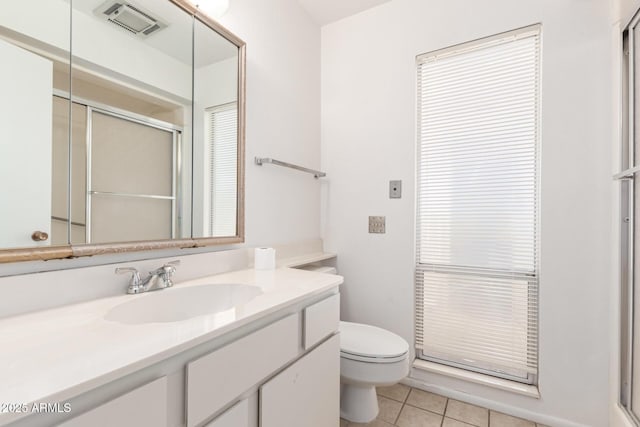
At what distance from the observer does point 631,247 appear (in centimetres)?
128

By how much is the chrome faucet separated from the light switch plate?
1.34 m

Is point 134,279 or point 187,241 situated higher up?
point 187,241

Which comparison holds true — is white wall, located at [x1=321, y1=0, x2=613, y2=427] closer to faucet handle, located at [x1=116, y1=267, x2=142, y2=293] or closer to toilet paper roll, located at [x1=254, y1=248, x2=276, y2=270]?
toilet paper roll, located at [x1=254, y1=248, x2=276, y2=270]

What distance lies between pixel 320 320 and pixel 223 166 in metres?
0.85

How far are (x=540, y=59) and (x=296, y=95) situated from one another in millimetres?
1376

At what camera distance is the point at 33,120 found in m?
0.85

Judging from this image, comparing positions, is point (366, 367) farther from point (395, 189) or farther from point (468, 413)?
point (395, 189)

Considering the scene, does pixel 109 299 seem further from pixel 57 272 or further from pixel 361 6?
pixel 361 6

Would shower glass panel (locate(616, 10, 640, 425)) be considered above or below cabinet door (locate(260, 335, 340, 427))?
above

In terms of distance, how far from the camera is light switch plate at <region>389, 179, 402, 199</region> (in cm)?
190

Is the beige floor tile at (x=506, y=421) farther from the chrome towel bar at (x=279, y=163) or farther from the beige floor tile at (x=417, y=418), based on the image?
the chrome towel bar at (x=279, y=163)

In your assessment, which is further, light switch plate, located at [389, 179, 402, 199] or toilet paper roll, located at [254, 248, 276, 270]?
light switch plate, located at [389, 179, 402, 199]

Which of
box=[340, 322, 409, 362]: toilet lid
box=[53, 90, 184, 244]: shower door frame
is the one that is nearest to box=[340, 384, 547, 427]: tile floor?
box=[340, 322, 409, 362]: toilet lid

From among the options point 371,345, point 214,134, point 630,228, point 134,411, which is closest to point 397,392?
point 371,345
